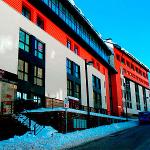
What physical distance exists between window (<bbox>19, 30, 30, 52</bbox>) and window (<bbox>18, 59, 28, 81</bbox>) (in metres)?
1.54

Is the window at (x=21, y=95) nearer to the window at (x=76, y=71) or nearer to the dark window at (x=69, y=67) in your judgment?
the dark window at (x=69, y=67)

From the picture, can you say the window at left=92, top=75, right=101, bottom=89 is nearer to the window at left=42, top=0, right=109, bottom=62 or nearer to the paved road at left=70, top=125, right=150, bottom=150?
the window at left=42, top=0, right=109, bottom=62

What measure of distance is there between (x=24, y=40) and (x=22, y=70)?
327cm

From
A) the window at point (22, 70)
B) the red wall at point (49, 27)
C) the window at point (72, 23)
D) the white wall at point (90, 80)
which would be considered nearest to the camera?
the window at point (22, 70)

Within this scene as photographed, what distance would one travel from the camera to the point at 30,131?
20.1 meters

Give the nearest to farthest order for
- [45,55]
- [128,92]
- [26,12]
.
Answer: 1. [26,12]
2. [45,55]
3. [128,92]

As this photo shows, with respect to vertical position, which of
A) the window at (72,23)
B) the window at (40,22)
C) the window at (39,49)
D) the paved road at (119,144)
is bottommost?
the paved road at (119,144)

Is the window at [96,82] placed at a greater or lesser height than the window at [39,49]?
lesser

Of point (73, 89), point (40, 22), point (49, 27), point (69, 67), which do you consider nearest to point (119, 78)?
point (73, 89)

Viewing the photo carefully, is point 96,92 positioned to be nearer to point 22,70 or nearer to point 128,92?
point 22,70

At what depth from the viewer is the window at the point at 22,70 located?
27.5 m

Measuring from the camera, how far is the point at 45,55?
32250mm

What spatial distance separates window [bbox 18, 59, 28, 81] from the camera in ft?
90.1

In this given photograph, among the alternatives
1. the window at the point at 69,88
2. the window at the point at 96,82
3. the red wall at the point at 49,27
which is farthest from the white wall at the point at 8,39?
the window at the point at 96,82
